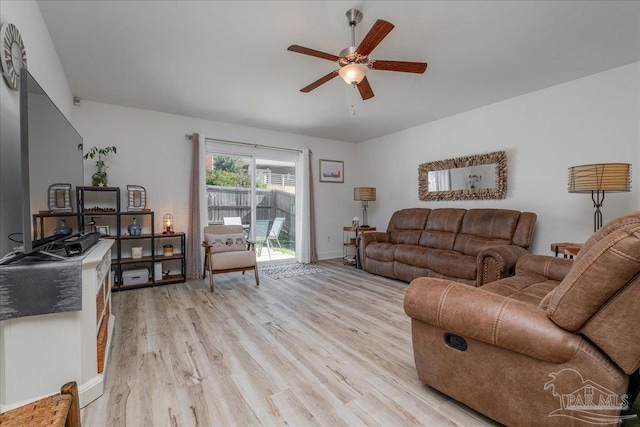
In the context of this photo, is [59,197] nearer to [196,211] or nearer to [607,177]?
[196,211]

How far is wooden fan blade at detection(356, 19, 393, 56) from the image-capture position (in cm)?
171

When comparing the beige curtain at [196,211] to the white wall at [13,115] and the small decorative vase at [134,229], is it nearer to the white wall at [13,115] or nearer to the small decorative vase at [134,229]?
the small decorative vase at [134,229]

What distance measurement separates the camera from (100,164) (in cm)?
359

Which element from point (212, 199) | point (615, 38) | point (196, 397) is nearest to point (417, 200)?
point (615, 38)

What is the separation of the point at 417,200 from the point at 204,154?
363cm

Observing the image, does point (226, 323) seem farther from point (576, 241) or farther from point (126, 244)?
point (576, 241)

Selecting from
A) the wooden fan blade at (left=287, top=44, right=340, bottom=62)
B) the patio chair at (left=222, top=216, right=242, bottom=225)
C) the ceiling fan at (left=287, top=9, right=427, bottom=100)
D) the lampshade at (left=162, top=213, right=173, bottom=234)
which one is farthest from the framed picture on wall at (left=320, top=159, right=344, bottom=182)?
the wooden fan blade at (left=287, top=44, right=340, bottom=62)

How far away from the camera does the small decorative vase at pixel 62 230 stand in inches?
71.2

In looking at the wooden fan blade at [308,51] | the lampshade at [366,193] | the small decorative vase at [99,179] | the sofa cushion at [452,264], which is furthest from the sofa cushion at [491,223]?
the small decorative vase at [99,179]

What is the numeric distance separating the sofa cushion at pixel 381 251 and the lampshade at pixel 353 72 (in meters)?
2.62

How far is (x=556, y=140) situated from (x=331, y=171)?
363 centimetres

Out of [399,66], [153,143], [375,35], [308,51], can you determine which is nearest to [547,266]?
[399,66]

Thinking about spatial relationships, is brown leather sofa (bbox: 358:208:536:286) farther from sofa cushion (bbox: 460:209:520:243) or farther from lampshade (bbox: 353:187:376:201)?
lampshade (bbox: 353:187:376:201)

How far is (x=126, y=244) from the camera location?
155 inches
